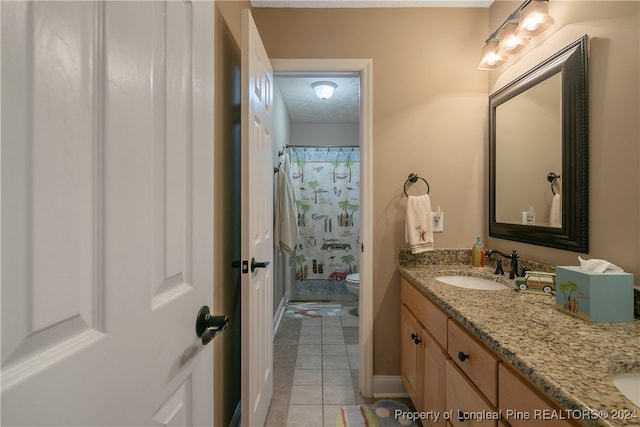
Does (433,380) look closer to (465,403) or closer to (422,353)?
(422,353)

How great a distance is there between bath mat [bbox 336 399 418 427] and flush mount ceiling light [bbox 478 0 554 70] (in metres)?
2.13

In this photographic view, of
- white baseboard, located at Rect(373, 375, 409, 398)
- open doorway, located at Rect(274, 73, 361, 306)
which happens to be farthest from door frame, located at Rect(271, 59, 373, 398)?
open doorway, located at Rect(274, 73, 361, 306)

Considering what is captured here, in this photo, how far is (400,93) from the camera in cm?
190

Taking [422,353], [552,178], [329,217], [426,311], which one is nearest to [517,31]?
[552,178]

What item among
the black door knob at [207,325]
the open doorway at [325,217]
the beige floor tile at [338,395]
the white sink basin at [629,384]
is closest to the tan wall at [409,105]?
the beige floor tile at [338,395]

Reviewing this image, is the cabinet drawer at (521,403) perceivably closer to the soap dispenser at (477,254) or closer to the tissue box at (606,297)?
the tissue box at (606,297)

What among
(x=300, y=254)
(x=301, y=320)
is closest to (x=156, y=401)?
(x=301, y=320)

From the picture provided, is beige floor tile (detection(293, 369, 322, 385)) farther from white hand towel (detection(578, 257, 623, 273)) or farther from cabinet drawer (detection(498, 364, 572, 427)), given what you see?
white hand towel (detection(578, 257, 623, 273))

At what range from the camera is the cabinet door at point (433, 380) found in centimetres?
124

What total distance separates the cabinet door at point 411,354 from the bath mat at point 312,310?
157 centimetres

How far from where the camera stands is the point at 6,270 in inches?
11.3

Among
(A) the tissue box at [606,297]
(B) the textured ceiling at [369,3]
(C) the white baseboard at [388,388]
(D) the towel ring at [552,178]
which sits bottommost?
(C) the white baseboard at [388,388]

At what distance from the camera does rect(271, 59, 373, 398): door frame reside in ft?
6.15

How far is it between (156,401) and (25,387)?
Answer: 0.85ft
